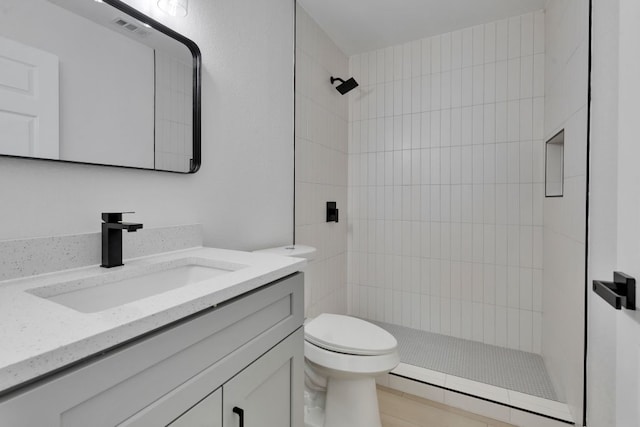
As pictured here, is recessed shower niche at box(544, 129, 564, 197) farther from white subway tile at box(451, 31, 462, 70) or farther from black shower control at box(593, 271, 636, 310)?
black shower control at box(593, 271, 636, 310)

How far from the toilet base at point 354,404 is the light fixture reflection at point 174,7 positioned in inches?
64.8

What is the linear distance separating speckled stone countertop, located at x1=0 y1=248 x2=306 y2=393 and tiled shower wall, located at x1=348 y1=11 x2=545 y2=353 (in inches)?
71.4

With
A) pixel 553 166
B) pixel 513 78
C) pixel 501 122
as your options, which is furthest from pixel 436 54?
pixel 553 166

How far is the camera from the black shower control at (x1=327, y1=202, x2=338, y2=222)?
93.9 inches

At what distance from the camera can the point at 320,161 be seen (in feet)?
7.48

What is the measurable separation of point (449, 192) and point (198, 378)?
7.11 ft

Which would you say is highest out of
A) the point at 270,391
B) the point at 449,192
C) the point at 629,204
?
the point at 449,192

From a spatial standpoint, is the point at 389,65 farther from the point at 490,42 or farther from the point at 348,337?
the point at 348,337

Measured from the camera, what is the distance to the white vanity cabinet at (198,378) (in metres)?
0.44

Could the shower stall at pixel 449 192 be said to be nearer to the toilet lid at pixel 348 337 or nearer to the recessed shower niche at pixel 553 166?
the recessed shower niche at pixel 553 166

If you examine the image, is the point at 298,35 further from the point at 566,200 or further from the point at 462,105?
the point at 566,200

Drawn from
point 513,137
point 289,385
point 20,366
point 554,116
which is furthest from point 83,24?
point 513,137

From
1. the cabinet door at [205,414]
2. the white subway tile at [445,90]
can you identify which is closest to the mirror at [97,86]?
the cabinet door at [205,414]

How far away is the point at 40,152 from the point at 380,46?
7.92 feet
